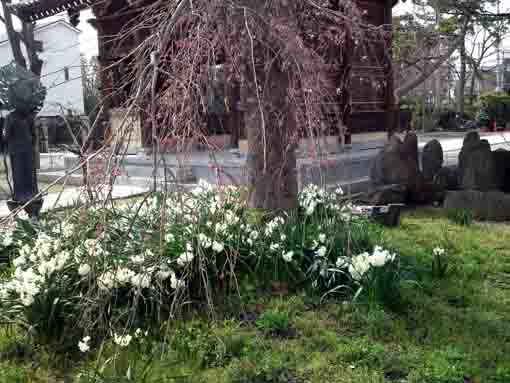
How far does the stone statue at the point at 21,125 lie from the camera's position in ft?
20.0

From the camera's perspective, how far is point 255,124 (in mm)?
5312

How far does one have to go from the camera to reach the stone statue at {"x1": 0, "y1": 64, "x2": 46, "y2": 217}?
6102mm

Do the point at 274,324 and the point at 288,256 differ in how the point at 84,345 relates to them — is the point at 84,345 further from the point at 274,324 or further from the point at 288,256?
the point at 288,256

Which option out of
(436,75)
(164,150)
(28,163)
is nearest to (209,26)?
(164,150)

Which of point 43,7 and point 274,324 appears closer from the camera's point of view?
point 274,324

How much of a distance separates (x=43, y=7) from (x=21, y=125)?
7168 millimetres

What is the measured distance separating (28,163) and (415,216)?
467 centimetres

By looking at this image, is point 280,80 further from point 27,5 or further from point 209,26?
point 27,5

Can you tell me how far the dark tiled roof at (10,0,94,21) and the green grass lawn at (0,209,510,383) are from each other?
30.6 feet

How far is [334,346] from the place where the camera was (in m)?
3.53

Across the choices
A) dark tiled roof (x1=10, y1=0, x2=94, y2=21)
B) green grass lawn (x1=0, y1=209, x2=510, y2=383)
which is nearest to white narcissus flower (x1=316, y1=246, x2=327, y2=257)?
green grass lawn (x1=0, y1=209, x2=510, y2=383)

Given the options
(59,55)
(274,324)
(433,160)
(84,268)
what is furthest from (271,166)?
(59,55)

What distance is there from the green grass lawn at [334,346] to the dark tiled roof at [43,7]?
932 cm

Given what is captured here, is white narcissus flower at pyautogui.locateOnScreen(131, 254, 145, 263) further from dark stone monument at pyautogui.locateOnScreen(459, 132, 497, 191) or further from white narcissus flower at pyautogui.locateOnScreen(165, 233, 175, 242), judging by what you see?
dark stone monument at pyautogui.locateOnScreen(459, 132, 497, 191)
